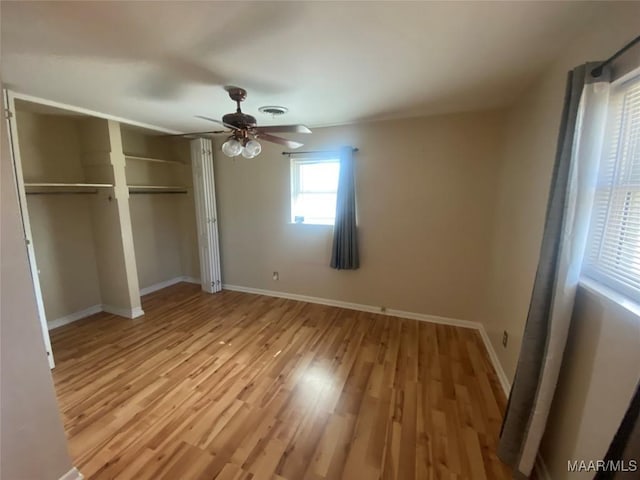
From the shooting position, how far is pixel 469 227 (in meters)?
2.98

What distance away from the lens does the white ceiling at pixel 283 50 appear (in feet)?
4.06

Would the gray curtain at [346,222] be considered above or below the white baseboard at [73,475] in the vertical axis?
above

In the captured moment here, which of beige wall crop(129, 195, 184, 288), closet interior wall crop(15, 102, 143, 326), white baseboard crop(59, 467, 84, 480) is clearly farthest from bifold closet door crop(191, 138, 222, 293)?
white baseboard crop(59, 467, 84, 480)

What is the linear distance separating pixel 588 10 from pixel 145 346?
3.99 m

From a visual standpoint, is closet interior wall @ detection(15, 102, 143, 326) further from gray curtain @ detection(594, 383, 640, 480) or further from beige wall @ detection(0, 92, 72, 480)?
gray curtain @ detection(594, 383, 640, 480)

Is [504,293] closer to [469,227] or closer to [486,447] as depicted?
[469,227]

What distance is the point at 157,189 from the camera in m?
4.24

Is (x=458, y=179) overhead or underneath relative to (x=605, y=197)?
overhead

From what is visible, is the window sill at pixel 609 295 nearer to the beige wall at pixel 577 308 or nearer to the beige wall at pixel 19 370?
the beige wall at pixel 577 308

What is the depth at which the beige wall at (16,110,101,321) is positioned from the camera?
2.90m

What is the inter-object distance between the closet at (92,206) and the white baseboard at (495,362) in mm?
3698

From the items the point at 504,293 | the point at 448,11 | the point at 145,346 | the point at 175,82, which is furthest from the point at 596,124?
the point at 145,346

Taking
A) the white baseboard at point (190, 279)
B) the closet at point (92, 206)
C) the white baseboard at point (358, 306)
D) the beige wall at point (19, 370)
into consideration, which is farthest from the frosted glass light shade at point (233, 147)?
the white baseboard at point (190, 279)

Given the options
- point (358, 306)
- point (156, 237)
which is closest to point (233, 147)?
point (358, 306)
